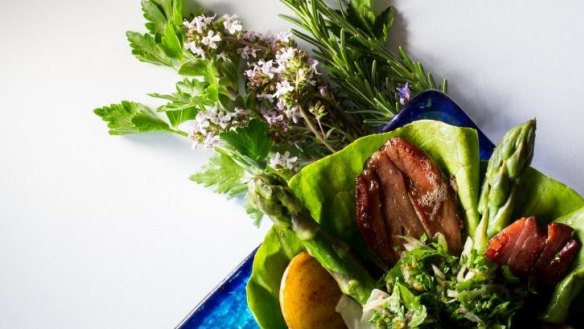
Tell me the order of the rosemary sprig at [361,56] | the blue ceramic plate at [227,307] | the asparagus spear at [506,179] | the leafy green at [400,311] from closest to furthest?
the leafy green at [400,311], the asparagus spear at [506,179], the blue ceramic plate at [227,307], the rosemary sprig at [361,56]

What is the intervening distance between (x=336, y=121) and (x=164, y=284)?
41 centimetres

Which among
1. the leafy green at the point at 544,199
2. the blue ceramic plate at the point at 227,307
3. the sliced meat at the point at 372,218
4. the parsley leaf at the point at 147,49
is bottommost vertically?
the blue ceramic plate at the point at 227,307

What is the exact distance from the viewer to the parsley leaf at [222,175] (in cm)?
128

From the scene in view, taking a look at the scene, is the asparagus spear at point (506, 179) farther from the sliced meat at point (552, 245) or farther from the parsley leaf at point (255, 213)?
the parsley leaf at point (255, 213)

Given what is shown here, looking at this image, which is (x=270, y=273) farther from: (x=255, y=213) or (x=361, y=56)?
(x=361, y=56)

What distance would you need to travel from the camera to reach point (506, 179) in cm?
101

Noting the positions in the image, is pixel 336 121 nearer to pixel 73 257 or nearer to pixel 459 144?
pixel 459 144

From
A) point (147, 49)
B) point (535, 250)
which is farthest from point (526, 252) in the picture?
point (147, 49)

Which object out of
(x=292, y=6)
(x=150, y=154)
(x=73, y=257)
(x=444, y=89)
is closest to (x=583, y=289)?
(x=444, y=89)

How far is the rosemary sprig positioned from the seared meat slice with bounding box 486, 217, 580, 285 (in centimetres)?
34

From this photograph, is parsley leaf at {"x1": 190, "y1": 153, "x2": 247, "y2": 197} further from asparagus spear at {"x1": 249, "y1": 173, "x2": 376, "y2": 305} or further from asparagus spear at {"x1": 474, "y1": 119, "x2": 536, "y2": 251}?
asparagus spear at {"x1": 474, "y1": 119, "x2": 536, "y2": 251}

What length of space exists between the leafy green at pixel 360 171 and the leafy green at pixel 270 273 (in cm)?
6

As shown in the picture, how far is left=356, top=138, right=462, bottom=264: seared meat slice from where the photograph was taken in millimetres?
1052

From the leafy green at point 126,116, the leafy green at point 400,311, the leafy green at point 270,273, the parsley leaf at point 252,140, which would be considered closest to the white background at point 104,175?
the leafy green at point 126,116
